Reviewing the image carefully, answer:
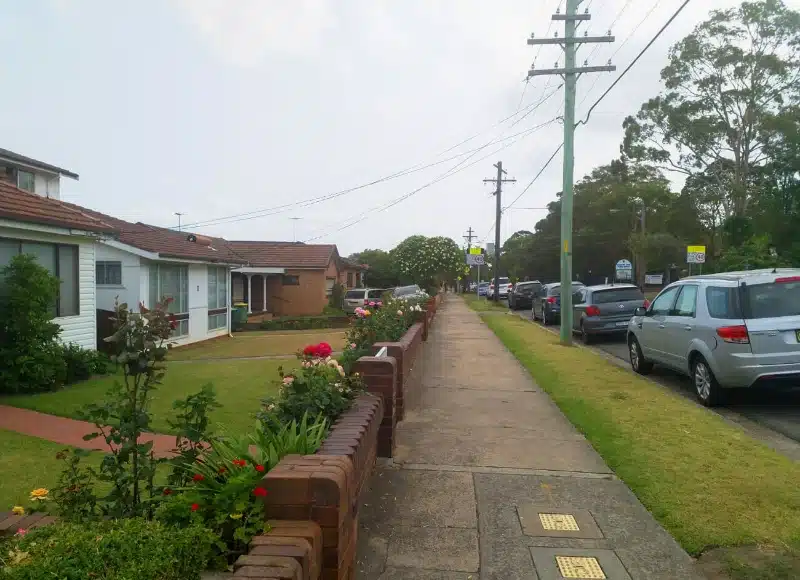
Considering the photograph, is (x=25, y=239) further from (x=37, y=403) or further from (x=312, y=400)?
(x=312, y=400)

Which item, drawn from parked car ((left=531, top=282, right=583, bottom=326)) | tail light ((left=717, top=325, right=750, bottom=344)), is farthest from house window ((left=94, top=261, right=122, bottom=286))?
parked car ((left=531, top=282, right=583, bottom=326))

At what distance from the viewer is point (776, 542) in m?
4.16

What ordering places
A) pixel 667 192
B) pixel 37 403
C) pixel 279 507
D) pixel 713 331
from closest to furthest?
pixel 279 507 → pixel 713 331 → pixel 37 403 → pixel 667 192

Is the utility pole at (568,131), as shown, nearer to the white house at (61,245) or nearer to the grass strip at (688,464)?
the grass strip at (688,464)

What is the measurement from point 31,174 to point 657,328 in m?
17.2

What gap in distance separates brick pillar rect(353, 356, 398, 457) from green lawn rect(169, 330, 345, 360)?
9761 mm

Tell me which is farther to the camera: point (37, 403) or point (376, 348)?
point (37, 403)

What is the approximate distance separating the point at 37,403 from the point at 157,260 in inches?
335

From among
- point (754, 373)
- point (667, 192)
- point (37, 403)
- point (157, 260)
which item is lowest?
point (37, 403)

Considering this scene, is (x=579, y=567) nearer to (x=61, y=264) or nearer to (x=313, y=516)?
(x=313, y=516)

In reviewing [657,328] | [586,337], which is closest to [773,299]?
[657,328]

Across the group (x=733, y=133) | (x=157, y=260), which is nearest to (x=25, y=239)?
(x=157, y=260)

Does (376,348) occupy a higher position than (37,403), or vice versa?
(376,348)

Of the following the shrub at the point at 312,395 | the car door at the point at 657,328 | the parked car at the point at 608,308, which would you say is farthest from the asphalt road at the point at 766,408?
the parked car at the point at 608,308
